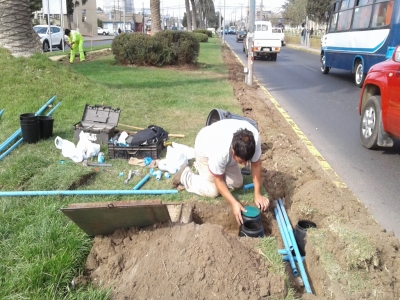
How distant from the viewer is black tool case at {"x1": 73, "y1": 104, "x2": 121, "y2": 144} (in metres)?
6.28

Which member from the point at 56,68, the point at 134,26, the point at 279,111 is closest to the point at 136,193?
the point at 279,111

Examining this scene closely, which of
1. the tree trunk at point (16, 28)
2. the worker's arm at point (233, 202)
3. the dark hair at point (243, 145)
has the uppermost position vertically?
the tree trunk at point (16, 28)

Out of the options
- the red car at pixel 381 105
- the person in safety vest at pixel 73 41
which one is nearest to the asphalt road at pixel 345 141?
the red car at pixel 381 105

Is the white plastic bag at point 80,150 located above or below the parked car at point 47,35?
below

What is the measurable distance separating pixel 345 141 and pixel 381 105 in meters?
1.16

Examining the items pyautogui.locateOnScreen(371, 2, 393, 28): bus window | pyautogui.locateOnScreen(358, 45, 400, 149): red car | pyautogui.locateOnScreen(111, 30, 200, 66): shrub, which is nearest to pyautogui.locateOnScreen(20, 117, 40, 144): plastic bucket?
pyautogui.locateOnScreen(358, 45, 400, 149): red car

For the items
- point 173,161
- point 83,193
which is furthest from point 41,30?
point 83,193

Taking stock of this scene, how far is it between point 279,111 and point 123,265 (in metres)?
7.06

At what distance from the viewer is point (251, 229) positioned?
3.89m

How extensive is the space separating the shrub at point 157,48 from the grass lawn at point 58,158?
10.5ft

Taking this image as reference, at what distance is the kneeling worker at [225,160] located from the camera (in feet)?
11.7

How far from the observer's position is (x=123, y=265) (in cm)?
334

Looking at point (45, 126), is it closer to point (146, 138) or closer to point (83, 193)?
point (146, 138)

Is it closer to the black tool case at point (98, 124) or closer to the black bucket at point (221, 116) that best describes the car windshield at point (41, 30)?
the black tool case at point (98, 124)
